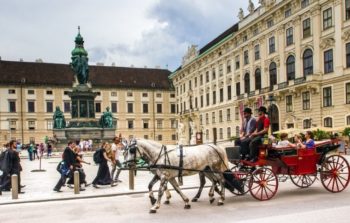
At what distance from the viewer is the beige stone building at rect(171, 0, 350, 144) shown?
31.5 metres

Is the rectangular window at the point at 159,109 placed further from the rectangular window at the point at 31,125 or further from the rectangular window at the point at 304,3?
the rectangular window at the point at 304,3

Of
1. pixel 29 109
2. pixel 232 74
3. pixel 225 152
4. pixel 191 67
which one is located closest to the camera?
pixel 225 152

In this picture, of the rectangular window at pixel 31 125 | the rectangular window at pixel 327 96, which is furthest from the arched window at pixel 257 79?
the rectangular window at pixel 31 125

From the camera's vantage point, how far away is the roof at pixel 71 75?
7044 centimetres

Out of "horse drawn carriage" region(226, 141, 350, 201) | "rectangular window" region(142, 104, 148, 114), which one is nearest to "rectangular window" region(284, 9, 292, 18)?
"horse drawn carriage" region(226, 141, 350, 201)

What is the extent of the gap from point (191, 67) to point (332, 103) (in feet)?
116

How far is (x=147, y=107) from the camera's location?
7806 centimetres

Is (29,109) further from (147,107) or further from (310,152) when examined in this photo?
(310,152)

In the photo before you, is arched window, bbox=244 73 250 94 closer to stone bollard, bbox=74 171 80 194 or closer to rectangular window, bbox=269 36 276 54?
rectangular window, bbox=269 36 276 54

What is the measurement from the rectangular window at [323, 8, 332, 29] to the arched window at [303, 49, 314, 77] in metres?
3.06

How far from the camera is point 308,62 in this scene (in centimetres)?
3525

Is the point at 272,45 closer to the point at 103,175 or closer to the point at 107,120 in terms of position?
the point at 107,120

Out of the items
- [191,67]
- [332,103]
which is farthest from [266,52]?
[191,67]

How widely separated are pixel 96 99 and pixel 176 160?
66.6m
